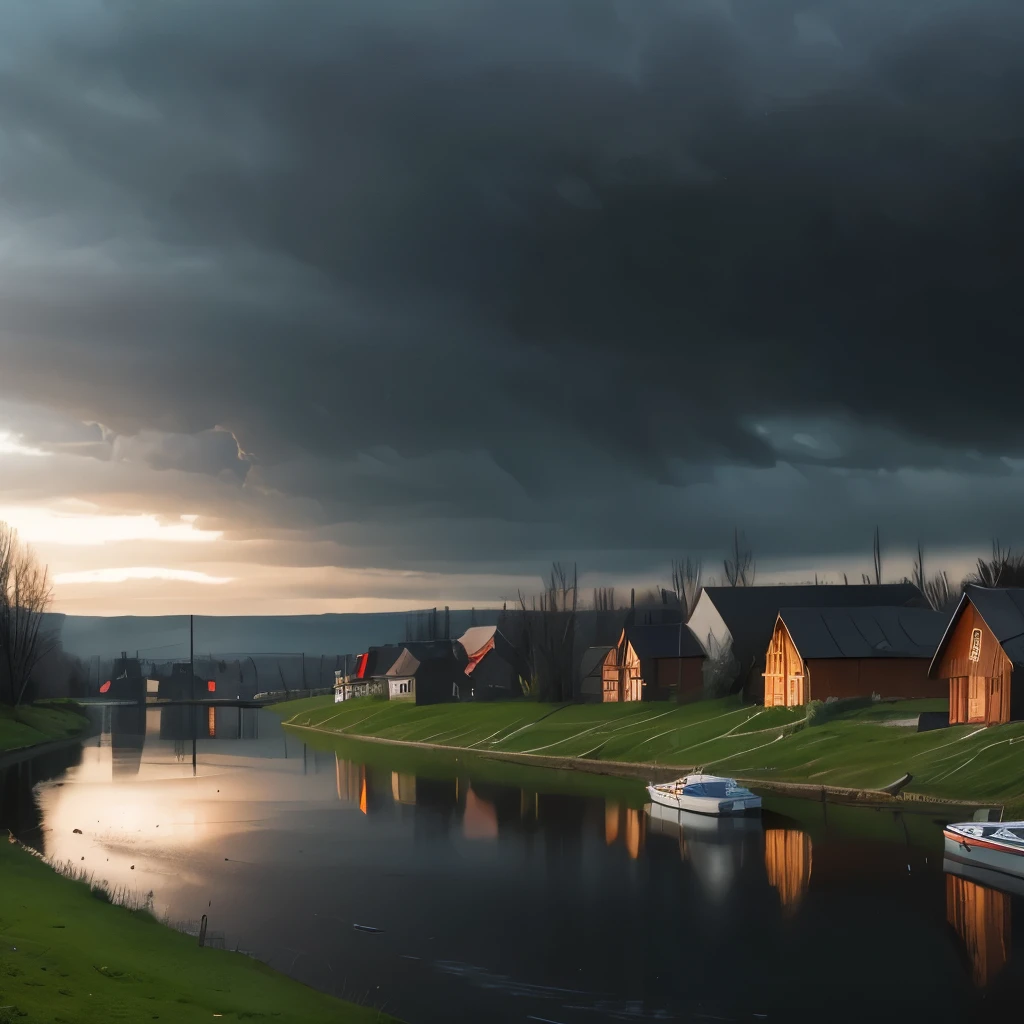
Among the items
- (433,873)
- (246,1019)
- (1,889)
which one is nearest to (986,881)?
(433,873)

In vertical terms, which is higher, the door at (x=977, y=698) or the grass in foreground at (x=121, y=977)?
the door at (x=977, y=698)

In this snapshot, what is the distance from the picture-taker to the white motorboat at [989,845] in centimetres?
4175

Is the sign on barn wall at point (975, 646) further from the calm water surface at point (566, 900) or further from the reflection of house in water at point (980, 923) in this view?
the reflection of house in water at point (980, 923)

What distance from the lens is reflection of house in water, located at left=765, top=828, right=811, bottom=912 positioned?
39438 mm

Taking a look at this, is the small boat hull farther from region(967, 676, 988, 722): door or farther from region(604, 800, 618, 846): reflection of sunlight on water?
region(967, 676, 988, 722): door

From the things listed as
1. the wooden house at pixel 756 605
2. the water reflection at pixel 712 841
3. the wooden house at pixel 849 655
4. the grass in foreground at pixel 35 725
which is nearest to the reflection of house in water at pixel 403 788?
the water reflection at pixel 712 841

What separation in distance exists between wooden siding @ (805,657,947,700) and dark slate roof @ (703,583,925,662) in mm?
17630

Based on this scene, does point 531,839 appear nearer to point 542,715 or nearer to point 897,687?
point 897,687

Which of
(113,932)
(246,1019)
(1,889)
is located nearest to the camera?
(246,1019)

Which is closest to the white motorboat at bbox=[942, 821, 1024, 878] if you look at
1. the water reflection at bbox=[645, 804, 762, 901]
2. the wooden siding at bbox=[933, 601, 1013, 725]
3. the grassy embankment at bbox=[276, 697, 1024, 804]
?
the water reflection at bbox=[645, 804, 762, 901]

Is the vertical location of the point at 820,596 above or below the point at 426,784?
above

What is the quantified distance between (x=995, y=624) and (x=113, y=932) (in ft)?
176

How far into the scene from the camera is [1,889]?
31984mm

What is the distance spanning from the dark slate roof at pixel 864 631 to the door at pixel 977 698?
19.0 metres
